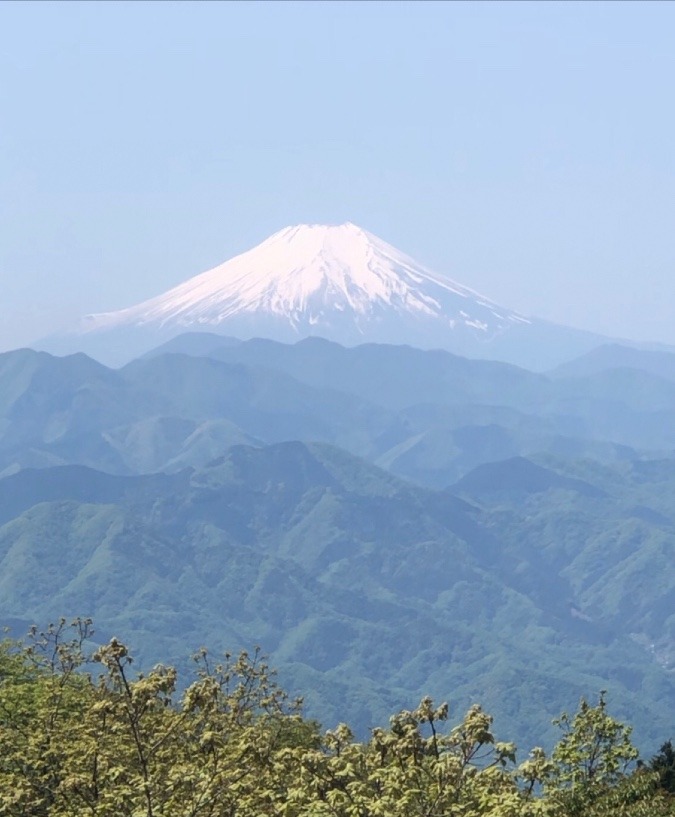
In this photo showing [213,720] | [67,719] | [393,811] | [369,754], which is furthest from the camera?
[67,719]

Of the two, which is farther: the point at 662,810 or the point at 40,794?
the point at 40,794

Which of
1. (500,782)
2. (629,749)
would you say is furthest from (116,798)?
(629,749)

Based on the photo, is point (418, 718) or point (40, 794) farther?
point (40, 794)

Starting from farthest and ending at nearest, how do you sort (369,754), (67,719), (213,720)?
(67,719), (213,720), (369,754)

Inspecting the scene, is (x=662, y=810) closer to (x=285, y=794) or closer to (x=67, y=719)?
(x=285, y=794)

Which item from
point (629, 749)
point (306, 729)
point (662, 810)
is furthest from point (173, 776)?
point (306, 729)

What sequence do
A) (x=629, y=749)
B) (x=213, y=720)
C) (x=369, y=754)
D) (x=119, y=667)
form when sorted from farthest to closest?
(x=629, y=749) → (x=213, y=720) → (x=369, y=754) → (x=119, y=667)

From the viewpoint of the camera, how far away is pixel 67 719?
34469mm

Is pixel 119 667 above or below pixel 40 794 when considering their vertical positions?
above

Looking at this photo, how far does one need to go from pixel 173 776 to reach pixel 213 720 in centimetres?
451

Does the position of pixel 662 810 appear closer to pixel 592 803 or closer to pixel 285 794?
pixel 592 803

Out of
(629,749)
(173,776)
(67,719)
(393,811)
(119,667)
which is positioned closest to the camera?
(119,667)

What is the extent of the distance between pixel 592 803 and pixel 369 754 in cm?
502

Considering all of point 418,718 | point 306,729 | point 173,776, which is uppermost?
point 418,718
